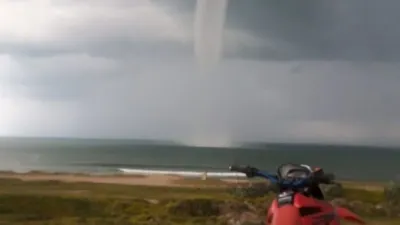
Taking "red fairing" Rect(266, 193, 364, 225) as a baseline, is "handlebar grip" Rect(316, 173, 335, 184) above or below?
above

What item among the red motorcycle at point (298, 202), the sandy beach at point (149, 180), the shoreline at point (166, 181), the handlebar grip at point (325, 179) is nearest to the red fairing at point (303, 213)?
the red motorcycle at point (298, 202)

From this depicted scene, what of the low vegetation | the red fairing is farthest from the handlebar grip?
the low vegetation

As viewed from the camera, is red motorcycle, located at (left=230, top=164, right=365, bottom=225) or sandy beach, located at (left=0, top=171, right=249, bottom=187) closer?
red motorcycle, located at (left=230, top=164, right=365, bottom=225)

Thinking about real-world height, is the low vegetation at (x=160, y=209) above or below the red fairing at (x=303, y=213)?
below

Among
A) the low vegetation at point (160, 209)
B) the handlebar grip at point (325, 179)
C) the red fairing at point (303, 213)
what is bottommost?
the low vegetation at point (160, 209)

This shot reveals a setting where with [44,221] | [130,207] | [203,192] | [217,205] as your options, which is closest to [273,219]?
[44,221]

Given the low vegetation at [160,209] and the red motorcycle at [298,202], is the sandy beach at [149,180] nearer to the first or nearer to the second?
the low vegetation at [160,209]

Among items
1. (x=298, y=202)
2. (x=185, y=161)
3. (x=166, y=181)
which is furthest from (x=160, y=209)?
(x=185, y=161)

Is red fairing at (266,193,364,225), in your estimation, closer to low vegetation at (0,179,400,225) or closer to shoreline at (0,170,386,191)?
low vegetation at (0,179,400,225)
